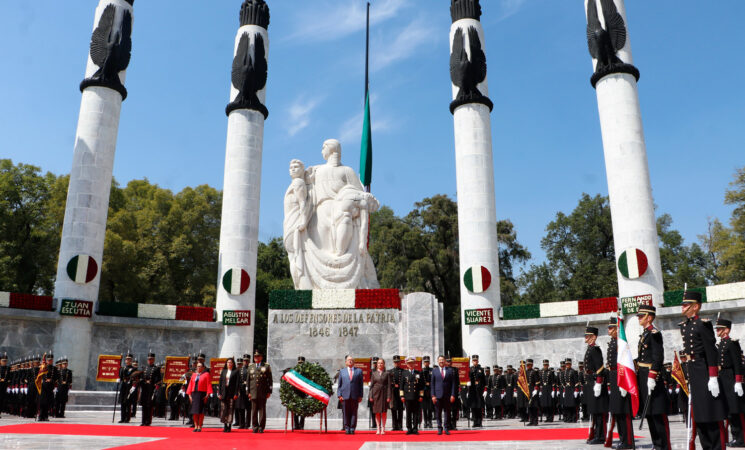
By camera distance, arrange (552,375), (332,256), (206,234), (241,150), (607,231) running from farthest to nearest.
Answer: (607,231) < (206,234) < (241,150) < (332,256) < (552,375)

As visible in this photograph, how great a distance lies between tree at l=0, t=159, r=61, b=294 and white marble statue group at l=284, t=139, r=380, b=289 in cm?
1934

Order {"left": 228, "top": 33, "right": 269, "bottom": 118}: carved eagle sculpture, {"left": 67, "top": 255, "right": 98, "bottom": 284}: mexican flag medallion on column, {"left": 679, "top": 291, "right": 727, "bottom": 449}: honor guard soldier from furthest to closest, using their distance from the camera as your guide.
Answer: {"left": 228, "top": 33, "right": 269, "bottom": 118}: carved eagle sculpture
{"left": 67, "top": 255, "right": 98, "bottom": 284}: mexican flag medallion on column
{"left": 679, "top": 291, "right": 727, "bottom": 449}: honor guard soldier

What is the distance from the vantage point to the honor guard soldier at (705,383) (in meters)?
6.78

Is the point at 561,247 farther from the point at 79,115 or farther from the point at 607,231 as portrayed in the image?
the point at 79,115

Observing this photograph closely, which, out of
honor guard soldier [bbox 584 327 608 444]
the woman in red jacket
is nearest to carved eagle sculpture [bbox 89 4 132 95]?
the woman in red jacket

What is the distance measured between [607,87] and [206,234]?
25.8m

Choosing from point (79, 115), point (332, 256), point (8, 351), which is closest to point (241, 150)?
point (79, 115)

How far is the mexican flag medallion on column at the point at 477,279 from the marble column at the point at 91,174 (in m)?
15.1

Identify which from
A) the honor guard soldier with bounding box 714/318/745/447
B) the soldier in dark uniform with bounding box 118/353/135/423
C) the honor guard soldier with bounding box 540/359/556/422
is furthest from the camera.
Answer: the honor guard soldier with bounding box 540/359/556/422

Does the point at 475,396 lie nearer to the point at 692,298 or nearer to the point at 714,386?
the point at 692,298

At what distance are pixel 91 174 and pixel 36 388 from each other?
1021 centimetres

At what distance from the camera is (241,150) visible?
2605cm

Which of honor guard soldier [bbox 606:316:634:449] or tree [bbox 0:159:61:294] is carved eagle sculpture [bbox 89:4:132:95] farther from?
honor guard soldier [bbox 606:316:634:449]

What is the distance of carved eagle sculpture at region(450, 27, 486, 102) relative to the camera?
26.1 m
